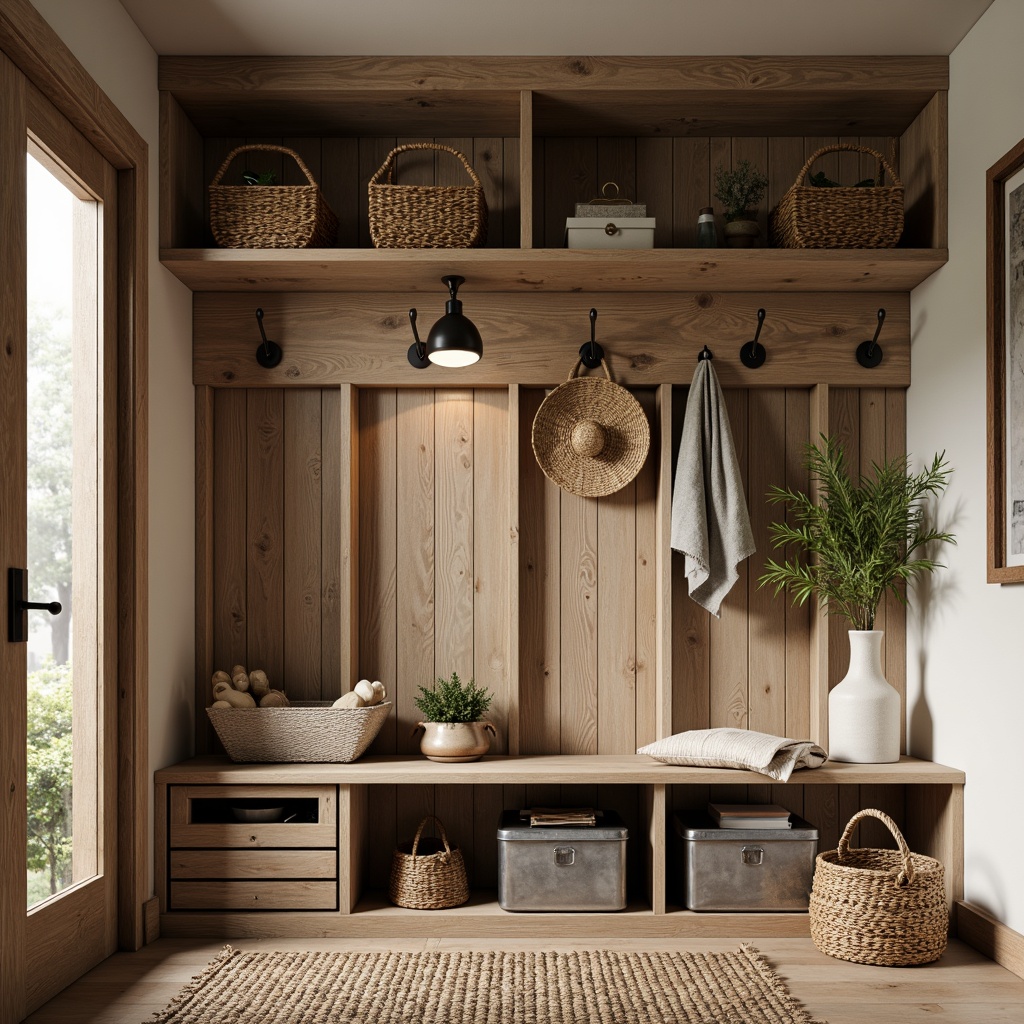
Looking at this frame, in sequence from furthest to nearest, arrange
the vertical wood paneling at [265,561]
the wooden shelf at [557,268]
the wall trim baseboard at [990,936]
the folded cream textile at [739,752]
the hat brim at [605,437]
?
the vertical wood paneling at [265,561] < the hat brim at [605,437] < the wooden shelf at [557,268] < the folded cream textile at [739,752] < the wall trim baseboard at [990,936]

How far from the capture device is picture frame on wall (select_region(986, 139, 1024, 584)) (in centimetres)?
260

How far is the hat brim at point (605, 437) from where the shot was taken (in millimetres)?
3240

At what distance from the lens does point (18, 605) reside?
221cm

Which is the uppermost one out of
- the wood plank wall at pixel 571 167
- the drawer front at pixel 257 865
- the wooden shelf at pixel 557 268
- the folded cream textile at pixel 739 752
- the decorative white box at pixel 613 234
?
the wood plank wall at pixel 571 167

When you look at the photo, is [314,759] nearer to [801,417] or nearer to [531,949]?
[531,949]

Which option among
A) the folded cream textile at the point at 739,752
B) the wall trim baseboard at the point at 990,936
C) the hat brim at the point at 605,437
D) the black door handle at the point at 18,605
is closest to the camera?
the black door handle at the point at 18,605

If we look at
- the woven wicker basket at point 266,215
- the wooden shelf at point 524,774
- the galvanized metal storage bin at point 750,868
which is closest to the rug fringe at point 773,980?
the galvanized metal storage bin at point 750,868

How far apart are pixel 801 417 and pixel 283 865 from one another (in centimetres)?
209

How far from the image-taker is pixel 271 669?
11.0 feet

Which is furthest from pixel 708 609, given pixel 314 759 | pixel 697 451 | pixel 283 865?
pixel 283 865

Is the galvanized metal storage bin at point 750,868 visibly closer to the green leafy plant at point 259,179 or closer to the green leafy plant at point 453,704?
the green leafy plant at point 453,704

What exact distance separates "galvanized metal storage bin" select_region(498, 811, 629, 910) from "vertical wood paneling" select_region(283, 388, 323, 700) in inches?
32.9

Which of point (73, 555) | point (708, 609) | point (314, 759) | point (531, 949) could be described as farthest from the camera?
point (708, 609)

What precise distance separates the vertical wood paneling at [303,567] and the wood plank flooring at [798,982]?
0.81 metres
